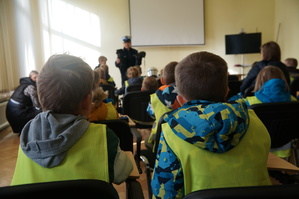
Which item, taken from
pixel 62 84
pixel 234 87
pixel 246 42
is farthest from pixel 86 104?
pixel 246 42

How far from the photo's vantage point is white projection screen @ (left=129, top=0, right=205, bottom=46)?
8188 millimetres

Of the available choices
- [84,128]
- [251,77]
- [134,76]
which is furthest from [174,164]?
[134,76]

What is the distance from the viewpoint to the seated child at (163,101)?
2.06 metres

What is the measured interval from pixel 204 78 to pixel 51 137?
0.60m

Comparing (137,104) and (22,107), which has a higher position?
(137,104)

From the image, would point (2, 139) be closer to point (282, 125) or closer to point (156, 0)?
point (282, 125)

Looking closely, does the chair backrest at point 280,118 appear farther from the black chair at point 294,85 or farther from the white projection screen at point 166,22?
the white projection screen at point 166,22

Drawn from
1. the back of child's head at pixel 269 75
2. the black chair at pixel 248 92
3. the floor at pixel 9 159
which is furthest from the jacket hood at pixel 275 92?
the floor at pixel 9 159

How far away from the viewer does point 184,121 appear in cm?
98

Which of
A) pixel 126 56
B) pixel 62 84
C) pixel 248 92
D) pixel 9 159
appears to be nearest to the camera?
pixel 62 84

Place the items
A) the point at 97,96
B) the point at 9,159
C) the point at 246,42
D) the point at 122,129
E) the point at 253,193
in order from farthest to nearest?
the point at 246,42
the point at 9,159
the point at 97,96
the point at 122,129
the point at 253,193

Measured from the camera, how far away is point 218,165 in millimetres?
1005

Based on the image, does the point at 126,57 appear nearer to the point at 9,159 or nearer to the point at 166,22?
the point at 166,22

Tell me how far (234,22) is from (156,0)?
248 cm
